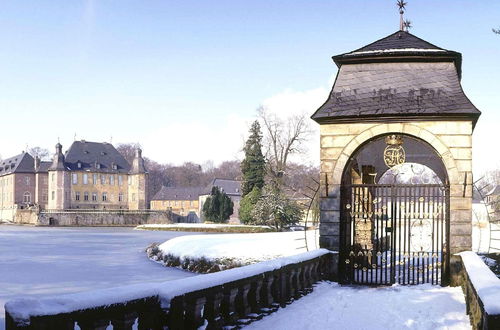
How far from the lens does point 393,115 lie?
10.9 metres

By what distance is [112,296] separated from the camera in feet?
14.2

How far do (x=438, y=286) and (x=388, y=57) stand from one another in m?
4.54

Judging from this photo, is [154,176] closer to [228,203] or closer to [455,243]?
[228,203]

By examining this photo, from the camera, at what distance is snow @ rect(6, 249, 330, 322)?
3.56 metres

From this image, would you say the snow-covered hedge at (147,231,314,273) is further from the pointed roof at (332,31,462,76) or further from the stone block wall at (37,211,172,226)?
the stone block wall at (37,211,172,226)

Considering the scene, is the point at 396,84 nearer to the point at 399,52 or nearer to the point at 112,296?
the point at 399,52

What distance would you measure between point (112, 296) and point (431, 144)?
25.8 ft

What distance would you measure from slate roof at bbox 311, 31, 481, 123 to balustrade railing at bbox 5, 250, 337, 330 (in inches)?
121

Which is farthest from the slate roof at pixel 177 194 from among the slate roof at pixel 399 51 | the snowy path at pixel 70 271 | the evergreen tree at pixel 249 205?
the slate roof at pixel 399 51

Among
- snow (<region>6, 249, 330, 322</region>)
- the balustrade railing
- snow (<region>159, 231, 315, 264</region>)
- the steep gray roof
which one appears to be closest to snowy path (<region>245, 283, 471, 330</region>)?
the balustrade railing

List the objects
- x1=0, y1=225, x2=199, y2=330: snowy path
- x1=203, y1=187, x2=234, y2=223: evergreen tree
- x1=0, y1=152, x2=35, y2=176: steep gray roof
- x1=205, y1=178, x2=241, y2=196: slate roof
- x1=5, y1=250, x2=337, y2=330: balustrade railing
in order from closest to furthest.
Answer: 1. x1=5, y1=250, x2=337, y2=330: balustrade railing
2. x1=0, y1=225, x2=199, y2=330: snowy path
3. x1=203, y1=187, x2=234, y2=223: evergreen tree
4. x1=205, y1=178, x2=241, y2=196: slate roof
5. x1=0, y1=152, x2=35, y2=176: steep gray roof

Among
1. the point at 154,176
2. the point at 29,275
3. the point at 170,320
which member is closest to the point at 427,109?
the point at 170,320

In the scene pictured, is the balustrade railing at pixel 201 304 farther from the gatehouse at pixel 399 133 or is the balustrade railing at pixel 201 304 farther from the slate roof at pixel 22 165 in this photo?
the slate roof at pixel 22 165

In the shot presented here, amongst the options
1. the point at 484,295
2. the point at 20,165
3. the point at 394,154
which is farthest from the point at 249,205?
the point at 20,165
